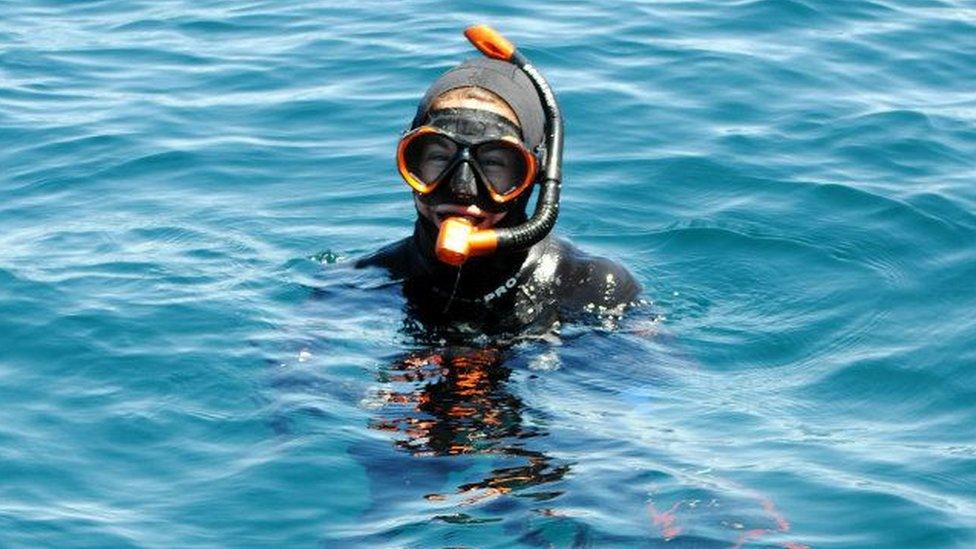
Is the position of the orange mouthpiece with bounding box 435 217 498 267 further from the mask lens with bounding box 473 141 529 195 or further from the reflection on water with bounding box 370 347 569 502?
the reflection on water with bounding box 370 347 569 502

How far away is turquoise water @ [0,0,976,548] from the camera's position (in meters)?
5.38

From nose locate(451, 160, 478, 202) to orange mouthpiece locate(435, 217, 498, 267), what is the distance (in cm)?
12

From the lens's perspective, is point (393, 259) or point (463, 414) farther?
point (393, 259)

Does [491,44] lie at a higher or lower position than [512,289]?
higher

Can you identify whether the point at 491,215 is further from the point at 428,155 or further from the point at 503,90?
the point at 503,90

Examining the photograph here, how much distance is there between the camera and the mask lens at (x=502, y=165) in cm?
614

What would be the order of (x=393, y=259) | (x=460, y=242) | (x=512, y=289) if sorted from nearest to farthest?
(x=460, y=242), (x=512, y=289), (x=393, y=259)

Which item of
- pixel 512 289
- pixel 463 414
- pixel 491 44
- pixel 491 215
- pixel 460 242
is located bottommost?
pixel 463 414

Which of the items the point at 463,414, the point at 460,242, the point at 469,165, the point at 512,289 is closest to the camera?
the point at 463,414

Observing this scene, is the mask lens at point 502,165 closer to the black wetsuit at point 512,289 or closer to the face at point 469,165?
the face at point 469,165

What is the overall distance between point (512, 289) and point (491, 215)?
375mm

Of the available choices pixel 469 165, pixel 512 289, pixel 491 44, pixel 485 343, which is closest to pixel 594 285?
pixel 512 289

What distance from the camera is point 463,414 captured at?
5820 mm

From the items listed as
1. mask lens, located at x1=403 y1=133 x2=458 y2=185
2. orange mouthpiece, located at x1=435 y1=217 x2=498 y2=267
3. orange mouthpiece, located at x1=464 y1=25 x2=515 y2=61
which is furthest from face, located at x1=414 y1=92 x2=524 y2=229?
orange mouthpiece, located at x1=464 y1=25 x2=515 y2=61
